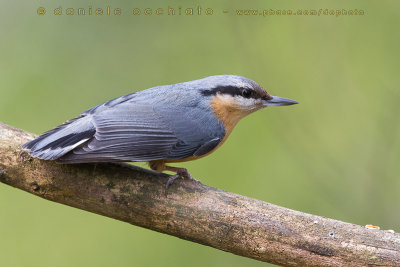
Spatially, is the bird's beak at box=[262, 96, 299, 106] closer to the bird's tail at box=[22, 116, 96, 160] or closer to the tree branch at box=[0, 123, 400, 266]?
the tree branch at box=[0, 123, 400, 266]

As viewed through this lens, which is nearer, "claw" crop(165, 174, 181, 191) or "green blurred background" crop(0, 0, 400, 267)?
"claw" crop(165, 174, 181, 191)

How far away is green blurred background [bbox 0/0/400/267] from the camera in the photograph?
3992mm

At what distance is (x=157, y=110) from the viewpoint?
3248mm

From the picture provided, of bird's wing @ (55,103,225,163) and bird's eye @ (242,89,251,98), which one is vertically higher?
bird's eye @ (242,89,251,98)

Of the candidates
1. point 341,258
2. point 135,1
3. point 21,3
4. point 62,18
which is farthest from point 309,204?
point 21,3

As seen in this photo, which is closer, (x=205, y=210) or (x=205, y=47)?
(x=205, y=210)

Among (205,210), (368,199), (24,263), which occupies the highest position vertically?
(205,210)

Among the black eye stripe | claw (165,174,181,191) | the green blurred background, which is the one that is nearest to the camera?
claw (165,174,181,191)

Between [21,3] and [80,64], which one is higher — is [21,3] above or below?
above

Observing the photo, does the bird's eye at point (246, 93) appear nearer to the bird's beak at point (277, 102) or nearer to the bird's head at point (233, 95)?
the bird's head at point (233, 95)

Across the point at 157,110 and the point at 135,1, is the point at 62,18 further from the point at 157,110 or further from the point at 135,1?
the point at 157,110

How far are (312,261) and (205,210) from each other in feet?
2.11

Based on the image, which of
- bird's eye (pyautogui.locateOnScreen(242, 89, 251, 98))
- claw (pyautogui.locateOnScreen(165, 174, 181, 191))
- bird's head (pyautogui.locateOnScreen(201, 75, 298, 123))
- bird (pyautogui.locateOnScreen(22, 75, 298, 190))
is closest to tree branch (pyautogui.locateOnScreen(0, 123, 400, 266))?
claw (pyautogui.locateOnScreen(165, 174, 181, 191))

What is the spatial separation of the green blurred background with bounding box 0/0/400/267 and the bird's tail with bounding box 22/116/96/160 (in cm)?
165
